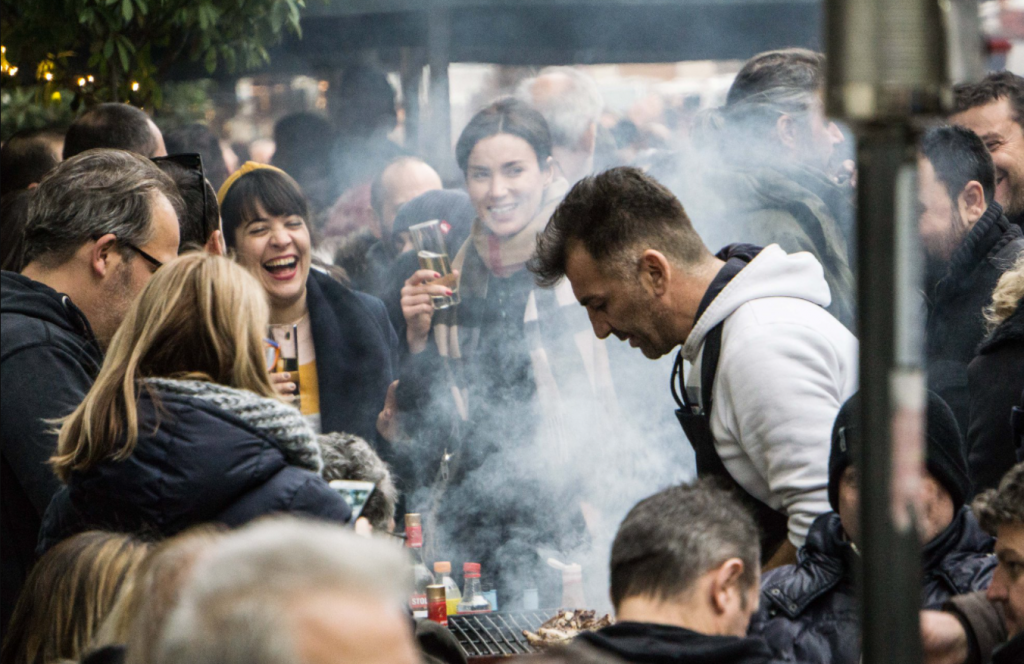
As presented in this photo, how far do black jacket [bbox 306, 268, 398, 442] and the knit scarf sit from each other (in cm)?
35

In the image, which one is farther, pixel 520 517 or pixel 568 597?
pixel 520 517

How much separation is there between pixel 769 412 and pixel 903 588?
1.80 m

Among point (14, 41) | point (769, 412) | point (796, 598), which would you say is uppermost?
point (14, 41)

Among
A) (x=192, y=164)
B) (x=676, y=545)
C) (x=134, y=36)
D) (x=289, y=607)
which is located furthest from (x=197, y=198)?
(x=289, y=607)

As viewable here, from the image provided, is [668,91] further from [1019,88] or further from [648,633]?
[648,633]

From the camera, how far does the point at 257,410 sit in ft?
7.66

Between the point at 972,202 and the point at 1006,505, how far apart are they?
189 cm

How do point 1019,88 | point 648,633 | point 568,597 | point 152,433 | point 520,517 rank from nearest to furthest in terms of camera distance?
point 648,633
point 152,433
point 568,597
point 1019,88
point 520,517

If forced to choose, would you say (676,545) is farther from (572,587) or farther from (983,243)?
(983,243)

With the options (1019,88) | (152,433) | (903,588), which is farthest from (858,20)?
(1019,88)

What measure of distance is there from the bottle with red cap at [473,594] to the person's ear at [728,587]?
5.74 feet

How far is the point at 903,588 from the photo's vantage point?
2.93 ft

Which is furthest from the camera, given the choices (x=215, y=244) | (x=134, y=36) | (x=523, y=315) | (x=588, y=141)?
(x=588, y=141)

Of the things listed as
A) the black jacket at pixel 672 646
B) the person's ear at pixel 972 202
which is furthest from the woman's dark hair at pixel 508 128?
the black jacket at pixel 672 646
